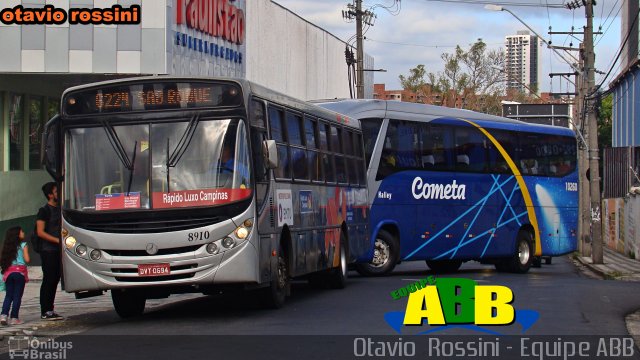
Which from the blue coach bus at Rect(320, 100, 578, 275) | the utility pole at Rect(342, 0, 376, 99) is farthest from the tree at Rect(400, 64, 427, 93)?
the blue coach bus at Rect(320, 100, 578, 275)

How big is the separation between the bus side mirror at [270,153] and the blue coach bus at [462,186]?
8.48 m

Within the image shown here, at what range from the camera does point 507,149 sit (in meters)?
26.2

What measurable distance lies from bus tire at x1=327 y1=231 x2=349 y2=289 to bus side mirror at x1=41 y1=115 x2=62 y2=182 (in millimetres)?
6479

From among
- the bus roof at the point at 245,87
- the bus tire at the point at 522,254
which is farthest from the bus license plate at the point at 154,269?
the bus tire at the point at 522,254

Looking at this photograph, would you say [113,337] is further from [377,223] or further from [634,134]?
[634,134]

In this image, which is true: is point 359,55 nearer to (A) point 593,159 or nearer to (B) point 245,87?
(A) point 593,159

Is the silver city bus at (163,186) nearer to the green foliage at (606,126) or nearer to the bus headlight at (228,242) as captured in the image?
the bus headlight at (228,242)

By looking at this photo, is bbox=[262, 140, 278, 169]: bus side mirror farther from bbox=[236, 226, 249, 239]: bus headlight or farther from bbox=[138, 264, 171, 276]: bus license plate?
bbox=[138, 264, 171, 276]: bus license plate

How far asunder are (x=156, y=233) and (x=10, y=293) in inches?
90.3

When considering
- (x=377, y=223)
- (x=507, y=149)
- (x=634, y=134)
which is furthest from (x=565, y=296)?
Result: (x=634, y=134)

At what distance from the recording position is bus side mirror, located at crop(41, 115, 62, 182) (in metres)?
13.3

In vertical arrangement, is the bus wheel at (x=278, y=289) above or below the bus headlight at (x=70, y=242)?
below

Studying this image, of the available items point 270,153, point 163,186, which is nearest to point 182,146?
point 163,186

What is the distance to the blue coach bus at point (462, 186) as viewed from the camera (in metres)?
22.8
